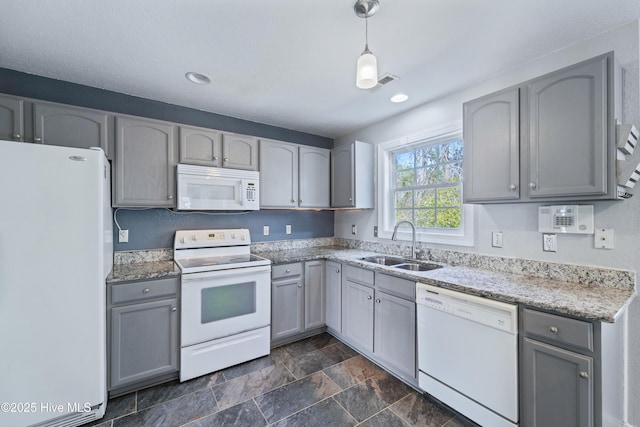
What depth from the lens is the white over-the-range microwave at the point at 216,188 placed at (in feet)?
8.15

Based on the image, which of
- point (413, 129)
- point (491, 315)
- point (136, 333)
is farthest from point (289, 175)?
point (491, 315)

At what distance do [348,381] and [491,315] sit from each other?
1229mm

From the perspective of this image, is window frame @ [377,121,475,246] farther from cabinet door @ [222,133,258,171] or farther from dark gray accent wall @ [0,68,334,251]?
cabinet door @ [222,133,258,171]

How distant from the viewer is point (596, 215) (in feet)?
5.54

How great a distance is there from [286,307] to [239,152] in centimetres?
163

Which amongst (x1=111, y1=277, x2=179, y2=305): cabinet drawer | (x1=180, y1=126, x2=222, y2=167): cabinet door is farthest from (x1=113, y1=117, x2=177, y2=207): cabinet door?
(x1=111, y1=277, x2=179, y2=305): cabinet drawer

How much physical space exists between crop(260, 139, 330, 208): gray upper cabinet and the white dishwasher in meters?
1.70

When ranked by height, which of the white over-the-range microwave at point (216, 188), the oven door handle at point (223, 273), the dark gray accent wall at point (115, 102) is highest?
the dark gray accent wall at point (115, 102)

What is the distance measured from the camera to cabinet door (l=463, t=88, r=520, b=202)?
1803 millimetres

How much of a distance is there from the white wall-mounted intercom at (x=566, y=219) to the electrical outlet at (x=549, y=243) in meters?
0.04

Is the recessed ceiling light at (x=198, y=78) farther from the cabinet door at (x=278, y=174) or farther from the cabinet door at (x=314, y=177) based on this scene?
the cabinet door at (x=314, y=177)

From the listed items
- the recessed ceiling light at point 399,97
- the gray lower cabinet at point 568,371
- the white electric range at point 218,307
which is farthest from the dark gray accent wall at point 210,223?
the gray lower cabinet at point 568,371

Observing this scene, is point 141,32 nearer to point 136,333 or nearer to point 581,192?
point 136,333

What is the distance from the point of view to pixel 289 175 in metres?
3.15
